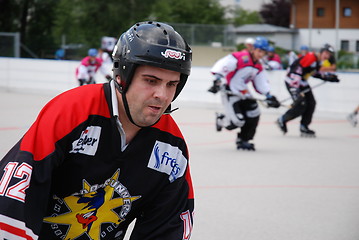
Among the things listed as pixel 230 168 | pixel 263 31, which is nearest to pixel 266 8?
pixel 263 31

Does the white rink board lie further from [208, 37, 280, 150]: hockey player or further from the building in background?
the building in background

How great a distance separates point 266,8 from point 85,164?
67.0 meters

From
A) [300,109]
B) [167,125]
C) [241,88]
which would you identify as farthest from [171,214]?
[300,109]

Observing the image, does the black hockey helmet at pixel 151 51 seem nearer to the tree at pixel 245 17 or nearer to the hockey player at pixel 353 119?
the hockey player at pixel 353 119

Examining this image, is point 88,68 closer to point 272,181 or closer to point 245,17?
point 272,181

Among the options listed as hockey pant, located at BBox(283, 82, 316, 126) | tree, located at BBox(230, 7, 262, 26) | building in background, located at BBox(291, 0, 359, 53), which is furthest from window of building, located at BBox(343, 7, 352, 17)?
hockey pant, located at BBox(283, 82, 316, 126)

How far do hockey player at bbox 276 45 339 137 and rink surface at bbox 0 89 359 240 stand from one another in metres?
0.30

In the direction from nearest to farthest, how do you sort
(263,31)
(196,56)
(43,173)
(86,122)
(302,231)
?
1. (43,173)
2. (86,122)
3. (302,231)
4. (196,56)
5. (263,31)

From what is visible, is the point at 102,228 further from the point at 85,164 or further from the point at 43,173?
the point at 43,173

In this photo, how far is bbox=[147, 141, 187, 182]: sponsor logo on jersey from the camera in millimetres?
2836

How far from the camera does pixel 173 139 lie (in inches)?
114

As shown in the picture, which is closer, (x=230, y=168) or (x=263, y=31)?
(x=230, y=168)

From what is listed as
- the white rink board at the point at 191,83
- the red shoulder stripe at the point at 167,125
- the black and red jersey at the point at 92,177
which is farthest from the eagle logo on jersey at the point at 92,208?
the white rink board at the point at 191,83

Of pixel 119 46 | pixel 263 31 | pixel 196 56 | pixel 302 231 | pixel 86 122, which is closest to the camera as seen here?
pixel 86 122
